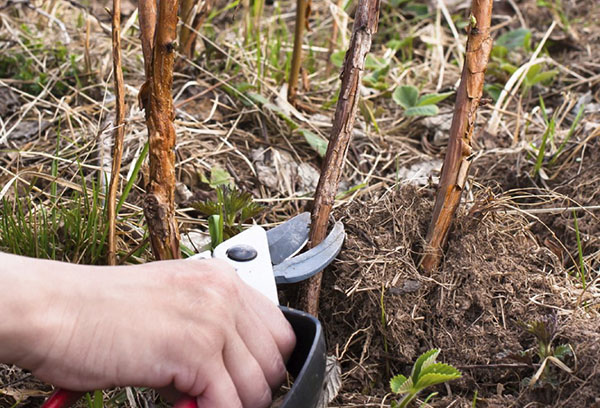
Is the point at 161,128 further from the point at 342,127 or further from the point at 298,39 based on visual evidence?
the point at 298,39

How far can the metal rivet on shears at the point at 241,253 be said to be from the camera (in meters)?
1.29

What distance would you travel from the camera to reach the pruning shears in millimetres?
1089

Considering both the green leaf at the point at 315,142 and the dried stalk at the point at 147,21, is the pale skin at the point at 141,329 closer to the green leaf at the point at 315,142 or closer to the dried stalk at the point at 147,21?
the dried stalk at the point at 147,21

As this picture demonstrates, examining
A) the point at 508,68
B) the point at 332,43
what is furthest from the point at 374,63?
the point at 508,68

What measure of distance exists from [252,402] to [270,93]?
1.36 m

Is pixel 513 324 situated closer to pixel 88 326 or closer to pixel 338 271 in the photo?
pixel 338 271

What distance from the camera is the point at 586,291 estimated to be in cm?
142

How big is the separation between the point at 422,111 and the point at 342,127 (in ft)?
2.58

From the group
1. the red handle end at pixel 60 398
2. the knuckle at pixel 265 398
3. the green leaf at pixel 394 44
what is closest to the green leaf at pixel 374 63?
the green leaf at pixel 394 44

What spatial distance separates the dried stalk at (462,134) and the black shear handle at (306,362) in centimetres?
37

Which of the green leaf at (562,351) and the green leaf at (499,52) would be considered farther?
the green leaf at (499,52)

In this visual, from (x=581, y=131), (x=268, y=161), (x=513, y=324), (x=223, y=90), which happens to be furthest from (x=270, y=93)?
(x=513, y=324)

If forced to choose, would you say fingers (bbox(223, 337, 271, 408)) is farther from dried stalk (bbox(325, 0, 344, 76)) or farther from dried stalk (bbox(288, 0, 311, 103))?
dried stalk (bbox(325, 0, 344, 76))

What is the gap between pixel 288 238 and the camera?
141 cm
